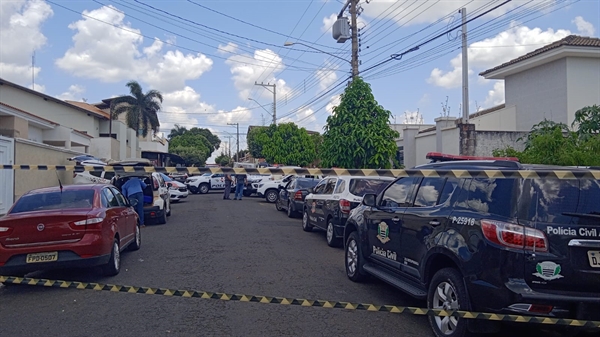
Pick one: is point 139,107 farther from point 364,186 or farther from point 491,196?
point 491,196

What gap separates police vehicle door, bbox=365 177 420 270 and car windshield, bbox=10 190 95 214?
454 cm

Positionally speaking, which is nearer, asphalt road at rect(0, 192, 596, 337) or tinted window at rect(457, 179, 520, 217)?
tinted window at rect(457, 179, 520, 217)

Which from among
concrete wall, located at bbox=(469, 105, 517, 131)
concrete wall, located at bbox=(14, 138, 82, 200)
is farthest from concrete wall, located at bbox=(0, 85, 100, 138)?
concrete wall, located at bbox=(469, 105, 517, 131)

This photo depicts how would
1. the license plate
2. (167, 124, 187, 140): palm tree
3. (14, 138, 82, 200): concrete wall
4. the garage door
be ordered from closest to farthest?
the license plate
the garage door
(14, 138, 82, 200): concrete wall
(167, 124, 187, 140): palm tree

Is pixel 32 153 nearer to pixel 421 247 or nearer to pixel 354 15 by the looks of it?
pixel 354 15

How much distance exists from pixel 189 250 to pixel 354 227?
14.3ft

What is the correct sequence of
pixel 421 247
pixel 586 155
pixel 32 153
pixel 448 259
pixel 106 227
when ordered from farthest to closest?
pixel 32 153 < pixel 586 155 < pixel 106 227 < pixel 421 247 < pixel 448 259

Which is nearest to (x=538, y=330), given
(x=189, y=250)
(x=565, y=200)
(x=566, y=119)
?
(x=565, y=200)

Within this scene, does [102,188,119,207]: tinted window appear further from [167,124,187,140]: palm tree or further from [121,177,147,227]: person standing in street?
[167,124,187,140]: palm tree

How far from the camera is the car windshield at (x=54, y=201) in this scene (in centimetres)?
868

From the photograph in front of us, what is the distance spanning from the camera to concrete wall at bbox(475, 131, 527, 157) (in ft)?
70.5

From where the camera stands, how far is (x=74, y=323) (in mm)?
6316

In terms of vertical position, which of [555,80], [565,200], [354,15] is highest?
[354,15]

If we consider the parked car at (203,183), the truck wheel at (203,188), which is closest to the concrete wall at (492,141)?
the parked car at (203,183)
